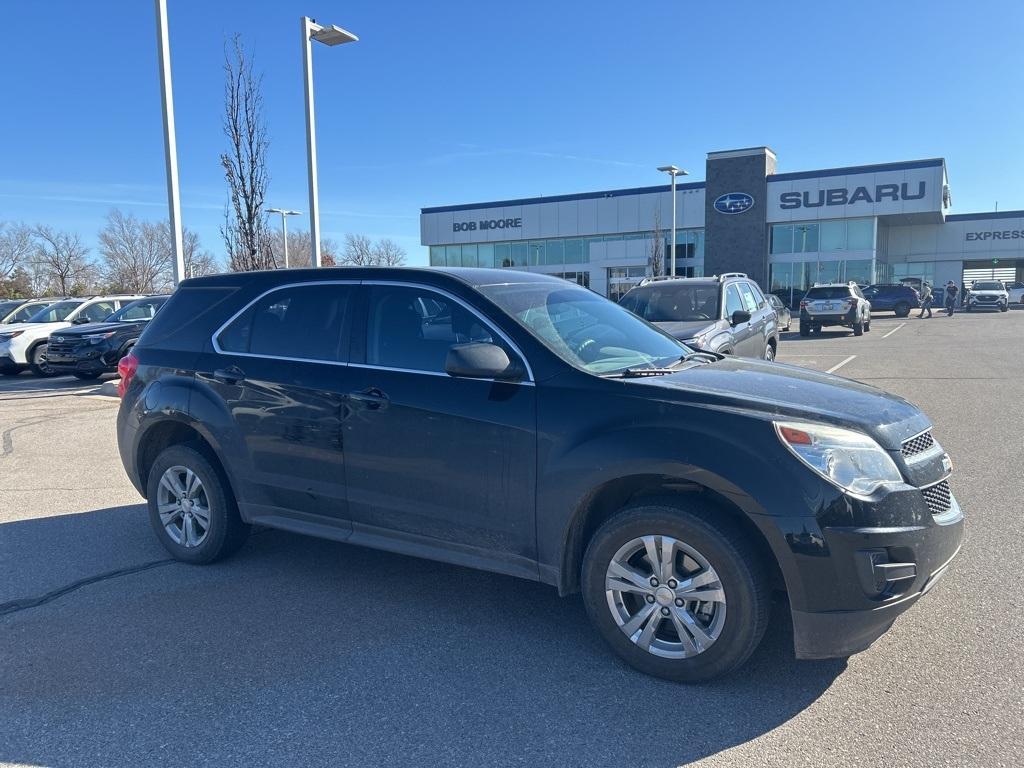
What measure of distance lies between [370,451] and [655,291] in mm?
8106

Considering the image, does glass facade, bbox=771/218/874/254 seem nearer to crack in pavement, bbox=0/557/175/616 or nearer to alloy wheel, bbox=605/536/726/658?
crack in pavement, bbox=0/557/175/616

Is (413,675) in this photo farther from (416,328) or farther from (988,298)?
(988,298)

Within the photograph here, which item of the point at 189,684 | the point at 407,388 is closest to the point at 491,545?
the point at 407,388

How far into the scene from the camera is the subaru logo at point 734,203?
148ft

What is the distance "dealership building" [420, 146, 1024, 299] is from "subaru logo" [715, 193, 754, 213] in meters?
0.06

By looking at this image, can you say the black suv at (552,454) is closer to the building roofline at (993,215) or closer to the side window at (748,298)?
the side window at (748,298)

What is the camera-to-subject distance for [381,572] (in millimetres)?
4836

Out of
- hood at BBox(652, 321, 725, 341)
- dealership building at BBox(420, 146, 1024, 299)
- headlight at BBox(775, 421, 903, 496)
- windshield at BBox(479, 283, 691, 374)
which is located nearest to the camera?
headlight at BBox(775, 421, 903, 496)

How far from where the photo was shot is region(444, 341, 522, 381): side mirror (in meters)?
3.69

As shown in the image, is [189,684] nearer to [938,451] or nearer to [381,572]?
[381,572]

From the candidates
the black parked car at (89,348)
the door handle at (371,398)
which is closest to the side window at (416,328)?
the door handle at (371,398)

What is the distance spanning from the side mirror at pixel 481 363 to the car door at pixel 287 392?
0.84 meters

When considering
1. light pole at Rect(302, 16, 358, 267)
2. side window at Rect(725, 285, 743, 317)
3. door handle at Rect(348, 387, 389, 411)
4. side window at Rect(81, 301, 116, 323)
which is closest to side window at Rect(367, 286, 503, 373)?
door handle at Rect(348, 387, 389, 411)

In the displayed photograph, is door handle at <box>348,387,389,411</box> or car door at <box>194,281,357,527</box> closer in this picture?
door handle at <box>348,387,389,411</box>
